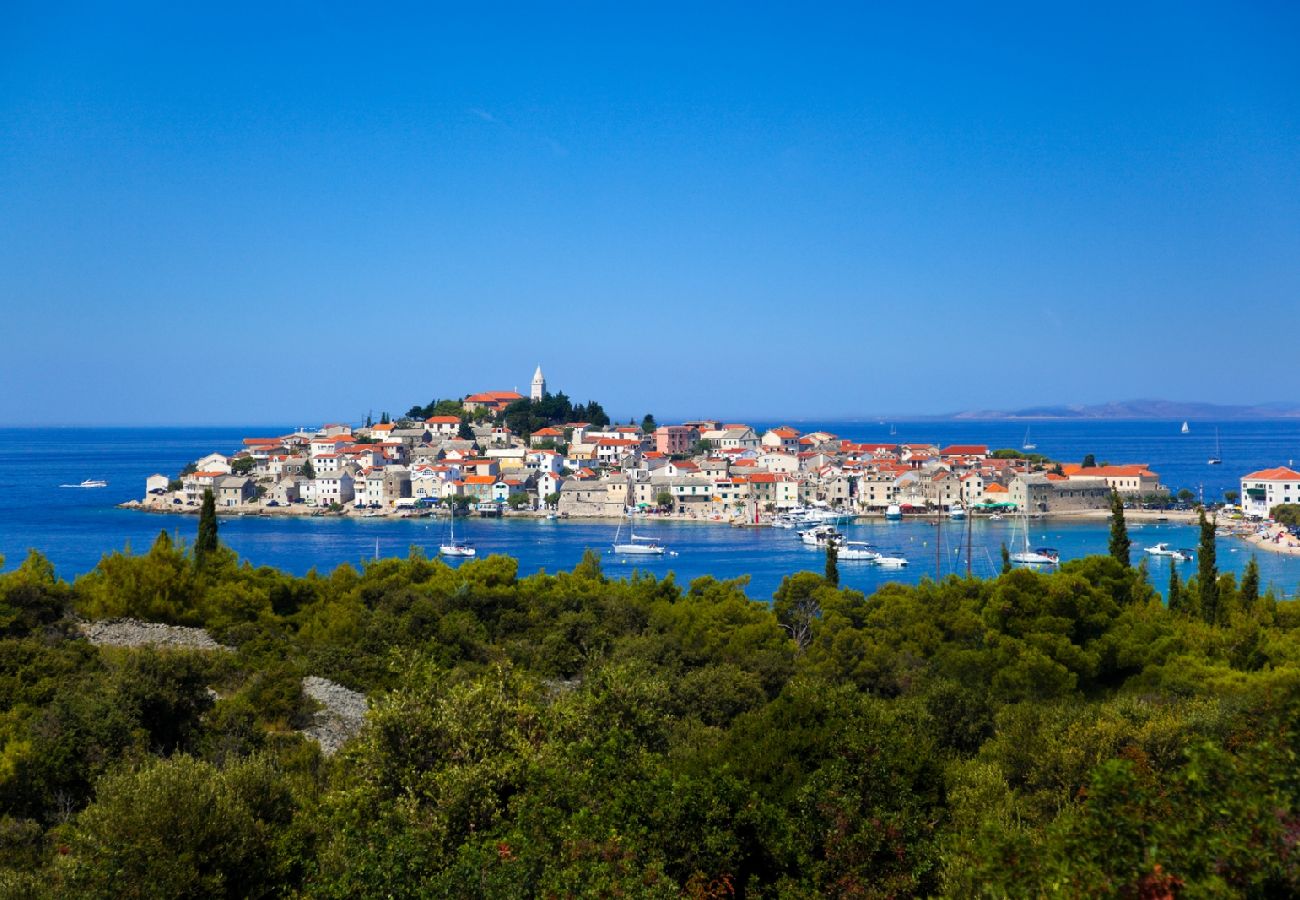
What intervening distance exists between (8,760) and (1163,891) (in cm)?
533

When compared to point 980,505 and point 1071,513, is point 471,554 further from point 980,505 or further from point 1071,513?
point 1071,513

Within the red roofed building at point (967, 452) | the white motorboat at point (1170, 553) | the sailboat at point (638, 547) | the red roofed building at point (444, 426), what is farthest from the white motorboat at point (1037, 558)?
the red roofed building at point (444, 426)

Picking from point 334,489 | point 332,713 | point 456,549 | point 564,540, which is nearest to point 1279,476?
point 564,540

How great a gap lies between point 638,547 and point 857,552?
558 centimetres

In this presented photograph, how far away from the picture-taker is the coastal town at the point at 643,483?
36.9 m

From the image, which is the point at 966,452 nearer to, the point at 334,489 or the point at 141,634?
the point at 334,489

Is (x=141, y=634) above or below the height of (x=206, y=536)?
below

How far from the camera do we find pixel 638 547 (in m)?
28.3

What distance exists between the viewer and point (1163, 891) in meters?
2.74

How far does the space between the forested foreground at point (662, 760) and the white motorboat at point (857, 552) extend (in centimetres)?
1613

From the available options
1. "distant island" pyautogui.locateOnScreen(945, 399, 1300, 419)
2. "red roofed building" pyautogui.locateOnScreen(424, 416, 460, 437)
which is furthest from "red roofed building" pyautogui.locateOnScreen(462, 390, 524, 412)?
"distant island" pyautogui.locateOnScreen(945, 399, 1300, 419)

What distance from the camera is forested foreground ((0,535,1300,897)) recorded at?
3371 millimetres

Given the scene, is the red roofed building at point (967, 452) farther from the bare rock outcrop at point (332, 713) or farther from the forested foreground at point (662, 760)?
the bare rock outcrop at point (332, 713)

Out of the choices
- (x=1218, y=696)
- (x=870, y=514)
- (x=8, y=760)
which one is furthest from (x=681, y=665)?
(x=870, y=514)
